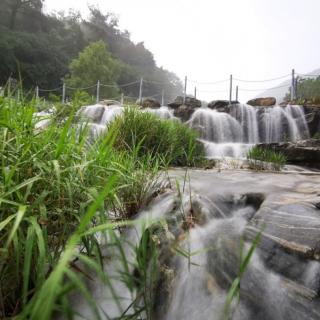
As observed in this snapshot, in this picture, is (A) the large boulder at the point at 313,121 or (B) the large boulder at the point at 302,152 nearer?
(B) the large boulder at the point at 302,152

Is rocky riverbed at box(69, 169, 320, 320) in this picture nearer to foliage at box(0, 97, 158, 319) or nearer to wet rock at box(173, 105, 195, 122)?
foliage at box(0, 97, 158, 319)

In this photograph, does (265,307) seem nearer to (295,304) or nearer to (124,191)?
(295,304)

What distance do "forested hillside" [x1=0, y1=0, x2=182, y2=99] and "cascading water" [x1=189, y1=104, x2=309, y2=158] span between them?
738 centimetres

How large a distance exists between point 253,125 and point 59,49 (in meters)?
26.4

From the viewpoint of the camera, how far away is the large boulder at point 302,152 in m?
6.88

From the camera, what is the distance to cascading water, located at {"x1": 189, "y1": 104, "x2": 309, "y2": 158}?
991 cm

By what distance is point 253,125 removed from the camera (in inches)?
411

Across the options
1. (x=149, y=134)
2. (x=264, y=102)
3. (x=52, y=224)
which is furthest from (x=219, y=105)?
(x=52, y=224)

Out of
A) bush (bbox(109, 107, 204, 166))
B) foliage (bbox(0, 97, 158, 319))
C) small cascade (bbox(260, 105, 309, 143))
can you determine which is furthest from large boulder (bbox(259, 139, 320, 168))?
foliage (bbox(0, 97, 158, 319))

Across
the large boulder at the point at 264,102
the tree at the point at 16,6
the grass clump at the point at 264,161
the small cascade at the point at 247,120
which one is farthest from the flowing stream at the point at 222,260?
the tree at the point at 16,6

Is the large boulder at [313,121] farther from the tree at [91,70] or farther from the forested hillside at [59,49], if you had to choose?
the tree at [91,70]

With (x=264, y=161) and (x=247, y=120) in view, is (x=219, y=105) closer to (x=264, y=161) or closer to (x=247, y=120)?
(x=247, y=120)

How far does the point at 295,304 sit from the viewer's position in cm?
122

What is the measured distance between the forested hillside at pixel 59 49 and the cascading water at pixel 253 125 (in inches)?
290
